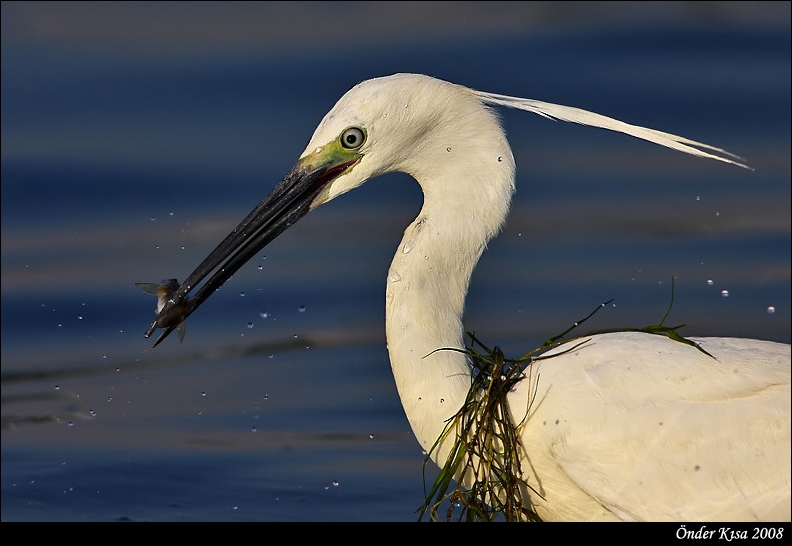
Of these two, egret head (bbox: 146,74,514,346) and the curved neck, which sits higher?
egret head (bbox: 146,74,514,346)

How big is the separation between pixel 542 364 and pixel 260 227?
108 cm

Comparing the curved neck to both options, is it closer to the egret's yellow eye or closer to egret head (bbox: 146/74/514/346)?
egret head (bbox: 146/74/514/346)

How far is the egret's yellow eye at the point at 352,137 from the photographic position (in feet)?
15.0

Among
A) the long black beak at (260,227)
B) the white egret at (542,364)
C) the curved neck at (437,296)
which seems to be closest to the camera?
the white egret at (542,364)

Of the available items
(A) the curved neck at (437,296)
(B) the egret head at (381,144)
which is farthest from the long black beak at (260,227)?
(A) the curved neck at (437,296)

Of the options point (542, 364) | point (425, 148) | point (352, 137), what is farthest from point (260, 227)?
point (542, 364)

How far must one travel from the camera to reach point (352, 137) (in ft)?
15.0

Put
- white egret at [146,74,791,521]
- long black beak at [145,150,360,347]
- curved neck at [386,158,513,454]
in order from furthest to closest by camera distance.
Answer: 1. long black beak at [145,150,360,347]
2. curved neck at [386,158,513,454]
3. white egret at [146,74,791,521]

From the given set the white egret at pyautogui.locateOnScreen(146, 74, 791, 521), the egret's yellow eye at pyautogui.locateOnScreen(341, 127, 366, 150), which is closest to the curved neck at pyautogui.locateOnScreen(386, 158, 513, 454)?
the white egret at pyautogui.locateOnScreen(146, 74, 791, 521)

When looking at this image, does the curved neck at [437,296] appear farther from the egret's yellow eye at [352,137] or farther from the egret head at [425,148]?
the egret's yellow eye at [352,137]

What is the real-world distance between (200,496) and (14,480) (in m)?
0.92

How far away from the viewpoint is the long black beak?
15.3 feet

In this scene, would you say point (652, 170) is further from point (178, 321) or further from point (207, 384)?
point (178, 321)

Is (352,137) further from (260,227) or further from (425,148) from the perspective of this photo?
(260,227)
